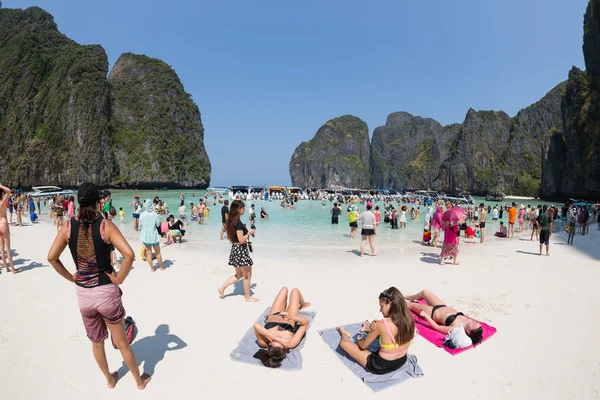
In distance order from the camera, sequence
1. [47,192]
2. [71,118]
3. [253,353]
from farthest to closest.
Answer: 1. [71,118]
2. [47,192]
3. [253,353]

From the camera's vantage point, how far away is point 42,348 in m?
4.14

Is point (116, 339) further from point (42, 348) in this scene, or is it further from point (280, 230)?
point (280, 230)

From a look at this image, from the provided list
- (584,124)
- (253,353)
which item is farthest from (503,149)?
(253,353)

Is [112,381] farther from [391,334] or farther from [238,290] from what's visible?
[238,290]

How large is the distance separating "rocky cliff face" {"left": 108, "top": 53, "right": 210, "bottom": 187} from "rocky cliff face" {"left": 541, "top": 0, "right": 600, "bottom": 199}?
90.6 metres

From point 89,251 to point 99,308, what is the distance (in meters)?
0.54

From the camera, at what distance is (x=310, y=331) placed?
4.70 metres

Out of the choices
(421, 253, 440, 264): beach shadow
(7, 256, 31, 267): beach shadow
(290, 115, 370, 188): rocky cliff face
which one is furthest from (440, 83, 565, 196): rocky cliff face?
(7, 256, 31, 267): beach shadow

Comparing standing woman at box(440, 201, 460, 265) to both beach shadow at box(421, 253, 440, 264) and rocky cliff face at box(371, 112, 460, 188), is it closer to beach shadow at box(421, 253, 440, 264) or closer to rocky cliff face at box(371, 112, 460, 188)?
beach shadow at box(421, 253, 440, 264)

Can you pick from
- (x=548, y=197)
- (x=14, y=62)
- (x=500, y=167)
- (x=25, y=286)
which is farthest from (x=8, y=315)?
(x=500, y=167)

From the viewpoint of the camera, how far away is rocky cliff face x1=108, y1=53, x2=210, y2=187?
292 ft

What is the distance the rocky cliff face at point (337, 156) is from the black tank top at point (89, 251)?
557 feet

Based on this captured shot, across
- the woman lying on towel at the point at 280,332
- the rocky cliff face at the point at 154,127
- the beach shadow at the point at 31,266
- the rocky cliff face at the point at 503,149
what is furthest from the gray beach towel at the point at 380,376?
the rocky cliff face at the point at 503,149

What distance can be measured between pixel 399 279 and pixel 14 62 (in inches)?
4200
